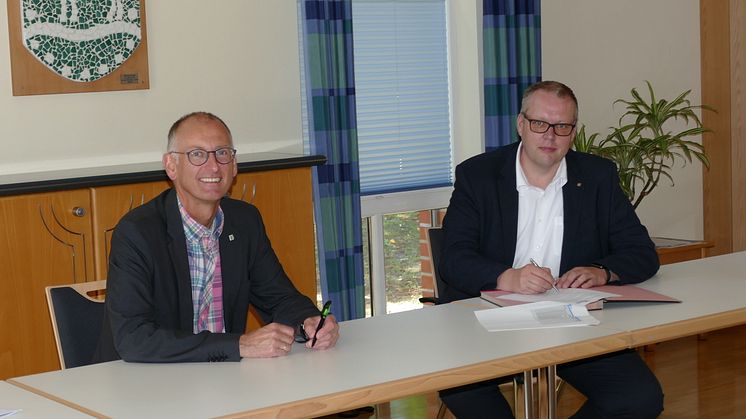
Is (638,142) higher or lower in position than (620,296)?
higher

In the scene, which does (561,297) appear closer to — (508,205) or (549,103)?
(508,205)

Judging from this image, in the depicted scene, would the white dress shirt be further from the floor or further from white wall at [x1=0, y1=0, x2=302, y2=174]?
white wall at [x1=0, y1=0, x2=302, y2=174]

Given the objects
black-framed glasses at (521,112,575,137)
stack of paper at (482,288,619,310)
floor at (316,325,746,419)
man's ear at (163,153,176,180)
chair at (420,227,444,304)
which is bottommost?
floor at (316,325,746,419)

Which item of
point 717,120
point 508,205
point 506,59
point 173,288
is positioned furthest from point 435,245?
point 717,120

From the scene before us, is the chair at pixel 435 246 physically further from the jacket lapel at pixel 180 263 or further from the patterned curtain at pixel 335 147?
the jacket lapel at pixel 180 263

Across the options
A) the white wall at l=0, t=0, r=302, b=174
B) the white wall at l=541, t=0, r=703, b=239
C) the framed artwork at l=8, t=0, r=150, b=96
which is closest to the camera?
the framed artwork at l=8, t=0, r=150, b=96

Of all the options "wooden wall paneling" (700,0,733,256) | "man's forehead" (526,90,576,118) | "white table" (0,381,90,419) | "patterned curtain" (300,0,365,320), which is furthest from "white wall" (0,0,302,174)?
"wooden wall paneling" (700,0,733,256)

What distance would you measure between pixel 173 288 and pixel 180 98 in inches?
81.3

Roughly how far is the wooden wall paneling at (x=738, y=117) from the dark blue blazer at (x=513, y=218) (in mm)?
3243

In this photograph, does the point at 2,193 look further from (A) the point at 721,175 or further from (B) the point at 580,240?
(A) the point at 721,175

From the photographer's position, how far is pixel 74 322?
343 cm

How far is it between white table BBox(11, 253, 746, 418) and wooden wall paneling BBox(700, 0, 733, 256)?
3.88 m

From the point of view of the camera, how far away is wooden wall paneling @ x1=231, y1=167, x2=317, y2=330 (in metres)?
4.97

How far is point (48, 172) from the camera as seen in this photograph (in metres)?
4.83
